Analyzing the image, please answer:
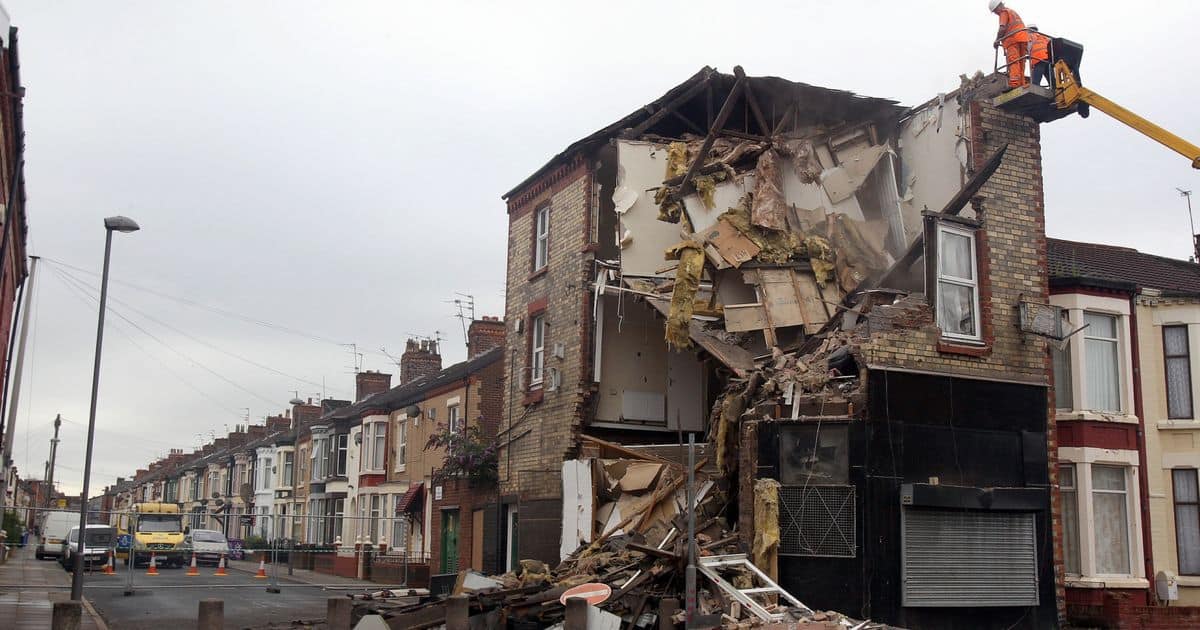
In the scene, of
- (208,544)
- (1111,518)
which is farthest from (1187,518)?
Answer: (208,544)

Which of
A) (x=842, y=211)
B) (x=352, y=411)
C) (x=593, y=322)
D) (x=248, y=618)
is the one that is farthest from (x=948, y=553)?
(x=352, y=411)

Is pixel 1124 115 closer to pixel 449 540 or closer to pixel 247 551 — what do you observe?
pixel 449 540

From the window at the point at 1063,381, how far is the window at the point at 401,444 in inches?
874

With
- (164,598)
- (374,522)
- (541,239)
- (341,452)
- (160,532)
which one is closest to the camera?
(541,239)

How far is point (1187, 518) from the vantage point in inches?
719

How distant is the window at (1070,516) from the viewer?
17766mm

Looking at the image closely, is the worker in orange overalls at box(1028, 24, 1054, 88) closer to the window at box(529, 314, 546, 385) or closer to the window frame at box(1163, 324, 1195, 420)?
the window frame at box(1163, 324, 1195, 420)

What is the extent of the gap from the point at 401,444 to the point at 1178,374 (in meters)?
24.1

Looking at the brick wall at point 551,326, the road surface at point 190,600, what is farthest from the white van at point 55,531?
the brick wall at point 551,326

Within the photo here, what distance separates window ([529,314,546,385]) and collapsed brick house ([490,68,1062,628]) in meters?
0.07

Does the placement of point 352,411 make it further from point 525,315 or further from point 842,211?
point 842,211

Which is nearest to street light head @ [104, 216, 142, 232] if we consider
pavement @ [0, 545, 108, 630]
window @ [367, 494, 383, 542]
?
pavement @ [0, 545, 108, 630]

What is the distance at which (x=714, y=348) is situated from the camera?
17094 millimetres

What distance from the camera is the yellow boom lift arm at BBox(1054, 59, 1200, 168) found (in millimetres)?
16562
